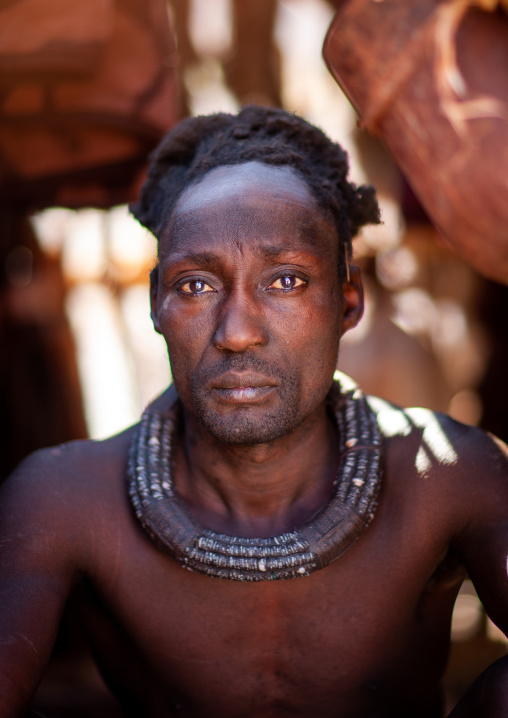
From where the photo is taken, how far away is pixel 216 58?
3.82 meters

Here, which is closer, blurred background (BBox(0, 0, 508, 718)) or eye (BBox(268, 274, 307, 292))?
eye (BBox(268, 274, 307, 292))

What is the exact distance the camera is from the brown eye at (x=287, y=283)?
1.82m

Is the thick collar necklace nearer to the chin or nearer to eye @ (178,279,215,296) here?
the chin

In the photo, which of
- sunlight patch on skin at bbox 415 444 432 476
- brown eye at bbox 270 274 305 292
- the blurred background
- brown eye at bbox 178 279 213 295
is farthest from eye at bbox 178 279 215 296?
the blurred background

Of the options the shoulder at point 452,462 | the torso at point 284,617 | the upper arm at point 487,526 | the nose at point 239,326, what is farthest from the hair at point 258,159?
the torso at point 284,617

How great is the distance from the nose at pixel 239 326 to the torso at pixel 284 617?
0.55 meters

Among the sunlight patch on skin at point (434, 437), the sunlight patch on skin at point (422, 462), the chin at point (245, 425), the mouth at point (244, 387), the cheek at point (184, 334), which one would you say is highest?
the cheek at point (184, 334)

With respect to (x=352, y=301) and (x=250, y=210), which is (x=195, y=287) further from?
(x=352, y=301)

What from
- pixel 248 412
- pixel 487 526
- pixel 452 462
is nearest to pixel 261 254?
pixel 248 412

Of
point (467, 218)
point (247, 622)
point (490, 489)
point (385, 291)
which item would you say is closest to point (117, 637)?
point (247, 622)

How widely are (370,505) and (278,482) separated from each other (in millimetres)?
258

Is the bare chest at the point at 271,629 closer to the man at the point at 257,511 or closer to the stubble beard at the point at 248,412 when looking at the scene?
the man at the point at 257,511

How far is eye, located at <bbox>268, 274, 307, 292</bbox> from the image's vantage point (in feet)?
5.97

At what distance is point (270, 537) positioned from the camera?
1836 millimetres
